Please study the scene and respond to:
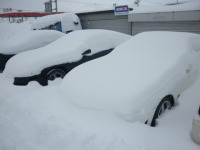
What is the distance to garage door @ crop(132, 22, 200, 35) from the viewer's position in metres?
10.3

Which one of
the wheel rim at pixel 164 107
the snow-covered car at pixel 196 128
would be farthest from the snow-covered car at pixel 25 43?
the snow-covered car at pixel 196 128

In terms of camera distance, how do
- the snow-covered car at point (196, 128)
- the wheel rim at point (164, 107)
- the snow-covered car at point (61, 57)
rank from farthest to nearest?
1. the snow-covered car at point (61, 57)
2. the wheel rim at point (164, 107)
3. the snow-covered car at point (196, 128)

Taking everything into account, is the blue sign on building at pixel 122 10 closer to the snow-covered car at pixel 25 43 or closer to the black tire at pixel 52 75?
the snow-covered car at pixel 25 43

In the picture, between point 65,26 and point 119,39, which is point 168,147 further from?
point 65,26

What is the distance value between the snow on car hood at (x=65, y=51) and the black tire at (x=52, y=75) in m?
0.17

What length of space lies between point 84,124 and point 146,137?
34.0 inches

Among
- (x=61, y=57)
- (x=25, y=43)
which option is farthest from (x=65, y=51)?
→ (x=25, y=43)

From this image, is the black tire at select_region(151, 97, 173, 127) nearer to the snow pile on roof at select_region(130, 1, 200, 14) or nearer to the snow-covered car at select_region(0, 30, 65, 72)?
the snow-covered car at select_region(0, 30, 65, 72)

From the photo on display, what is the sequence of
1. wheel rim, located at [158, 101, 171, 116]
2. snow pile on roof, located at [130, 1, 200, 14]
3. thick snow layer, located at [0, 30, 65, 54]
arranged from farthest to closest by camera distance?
snow pile on roof, located at [130, 1, 200, 14], thick snow layer, located at [0, 30, 65, 54], wheel rim, located at [158, 101, 171, 116]

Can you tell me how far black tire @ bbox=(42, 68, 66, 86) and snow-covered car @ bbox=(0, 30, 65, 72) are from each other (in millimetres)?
2532

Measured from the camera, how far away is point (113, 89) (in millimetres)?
2805

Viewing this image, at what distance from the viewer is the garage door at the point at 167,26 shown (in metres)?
10.3

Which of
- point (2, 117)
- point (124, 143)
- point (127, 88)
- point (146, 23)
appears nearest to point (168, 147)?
point (124, 143)

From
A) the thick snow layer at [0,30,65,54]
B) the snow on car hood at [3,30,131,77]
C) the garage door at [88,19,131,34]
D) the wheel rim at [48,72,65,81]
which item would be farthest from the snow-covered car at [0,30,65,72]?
the garage door at [88,19,131,34]
